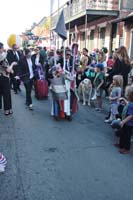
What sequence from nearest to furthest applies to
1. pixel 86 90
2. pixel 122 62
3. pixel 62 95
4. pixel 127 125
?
1. pixel 127 125
2. pixel 62 95
3. pixel 122 62
4. pixel 86 90

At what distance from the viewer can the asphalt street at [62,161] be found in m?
3.84

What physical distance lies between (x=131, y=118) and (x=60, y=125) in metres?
2.31

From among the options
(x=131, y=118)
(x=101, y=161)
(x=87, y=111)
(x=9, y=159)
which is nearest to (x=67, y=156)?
(x=101, y=161)

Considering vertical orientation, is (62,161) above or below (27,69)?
below

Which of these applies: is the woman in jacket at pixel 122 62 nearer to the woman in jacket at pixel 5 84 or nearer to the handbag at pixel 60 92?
the handbag at pixel 60 92

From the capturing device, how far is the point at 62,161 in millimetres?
4848

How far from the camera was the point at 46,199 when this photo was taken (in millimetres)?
3639

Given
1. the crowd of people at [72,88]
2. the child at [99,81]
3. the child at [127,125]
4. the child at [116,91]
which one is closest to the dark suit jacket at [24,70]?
the crowd of people at [72,88]

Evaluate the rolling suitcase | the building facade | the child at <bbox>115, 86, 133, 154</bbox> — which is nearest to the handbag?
the child at <bbox>115, 86, 133, 154</bbox>

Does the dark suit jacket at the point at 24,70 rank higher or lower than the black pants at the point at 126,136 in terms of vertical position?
higher

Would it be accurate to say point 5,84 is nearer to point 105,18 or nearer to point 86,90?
point 86,90

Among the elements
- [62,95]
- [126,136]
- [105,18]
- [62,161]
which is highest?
[105,18]

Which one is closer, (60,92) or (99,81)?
(60,92)

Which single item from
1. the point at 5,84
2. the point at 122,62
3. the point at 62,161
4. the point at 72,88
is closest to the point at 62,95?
the point at 72,88
